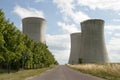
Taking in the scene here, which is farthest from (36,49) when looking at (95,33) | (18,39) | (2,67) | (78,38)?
(78,38)

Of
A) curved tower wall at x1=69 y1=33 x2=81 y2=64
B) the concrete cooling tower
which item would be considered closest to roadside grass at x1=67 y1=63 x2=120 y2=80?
the concrete cooling tower

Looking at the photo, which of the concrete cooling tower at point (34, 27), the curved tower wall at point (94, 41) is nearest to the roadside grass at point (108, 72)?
the curved tower wall at point (94, 41)

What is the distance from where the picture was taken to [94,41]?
77.2 meters

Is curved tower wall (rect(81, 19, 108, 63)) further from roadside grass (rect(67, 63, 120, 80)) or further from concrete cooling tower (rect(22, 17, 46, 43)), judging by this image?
roadside grass (rect(67, 63, 120, 80))

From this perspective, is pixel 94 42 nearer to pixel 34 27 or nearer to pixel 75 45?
pixel 34 27

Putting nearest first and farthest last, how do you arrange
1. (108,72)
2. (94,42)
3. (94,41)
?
(108,72) < (94,42) < (94,41)

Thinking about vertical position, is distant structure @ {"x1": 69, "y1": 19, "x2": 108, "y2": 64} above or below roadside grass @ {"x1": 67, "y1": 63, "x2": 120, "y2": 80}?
above

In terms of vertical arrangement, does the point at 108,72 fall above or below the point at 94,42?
below

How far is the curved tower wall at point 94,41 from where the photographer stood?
7594 cm

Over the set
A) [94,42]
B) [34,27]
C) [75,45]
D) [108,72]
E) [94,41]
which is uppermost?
[34,27]

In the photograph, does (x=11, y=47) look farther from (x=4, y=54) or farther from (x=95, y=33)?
(x=95, y=33)

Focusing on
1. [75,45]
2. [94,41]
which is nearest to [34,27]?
[94,41]

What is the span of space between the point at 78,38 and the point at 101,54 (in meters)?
28.2

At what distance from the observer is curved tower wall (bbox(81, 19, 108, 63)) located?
249 ft
